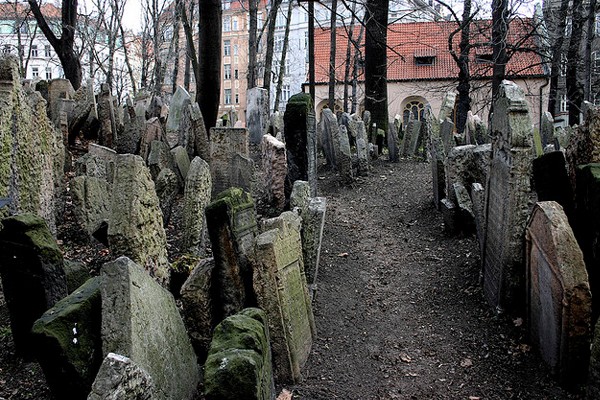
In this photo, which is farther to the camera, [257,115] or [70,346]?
[257,115]

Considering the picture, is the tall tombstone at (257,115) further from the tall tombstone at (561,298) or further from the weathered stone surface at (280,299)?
the tall tombstone at (561,298)

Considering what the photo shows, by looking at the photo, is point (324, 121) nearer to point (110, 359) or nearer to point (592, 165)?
point (592, 165)

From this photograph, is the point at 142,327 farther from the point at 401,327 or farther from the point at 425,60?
the point at 425,60

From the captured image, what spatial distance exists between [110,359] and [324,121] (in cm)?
1056

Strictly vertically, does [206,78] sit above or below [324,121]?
above

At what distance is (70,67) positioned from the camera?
16.1 meters

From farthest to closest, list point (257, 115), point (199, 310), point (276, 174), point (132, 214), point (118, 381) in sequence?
point (257, 115), point (276, 174), point (132, 214), point (199, 310), point (118, 381)

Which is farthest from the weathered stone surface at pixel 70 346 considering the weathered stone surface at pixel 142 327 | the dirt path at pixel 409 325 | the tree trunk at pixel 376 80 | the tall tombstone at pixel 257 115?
the tree trunk at pixel 376 80

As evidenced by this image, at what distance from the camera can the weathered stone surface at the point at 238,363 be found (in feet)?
9.05

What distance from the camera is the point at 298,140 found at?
313 inches

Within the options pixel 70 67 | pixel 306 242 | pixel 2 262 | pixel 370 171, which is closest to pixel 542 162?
pixel 306 242

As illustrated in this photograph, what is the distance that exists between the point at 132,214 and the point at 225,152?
11.2 ft

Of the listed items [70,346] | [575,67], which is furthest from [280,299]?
[575,67]

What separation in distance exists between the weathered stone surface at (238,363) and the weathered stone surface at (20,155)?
304cm
